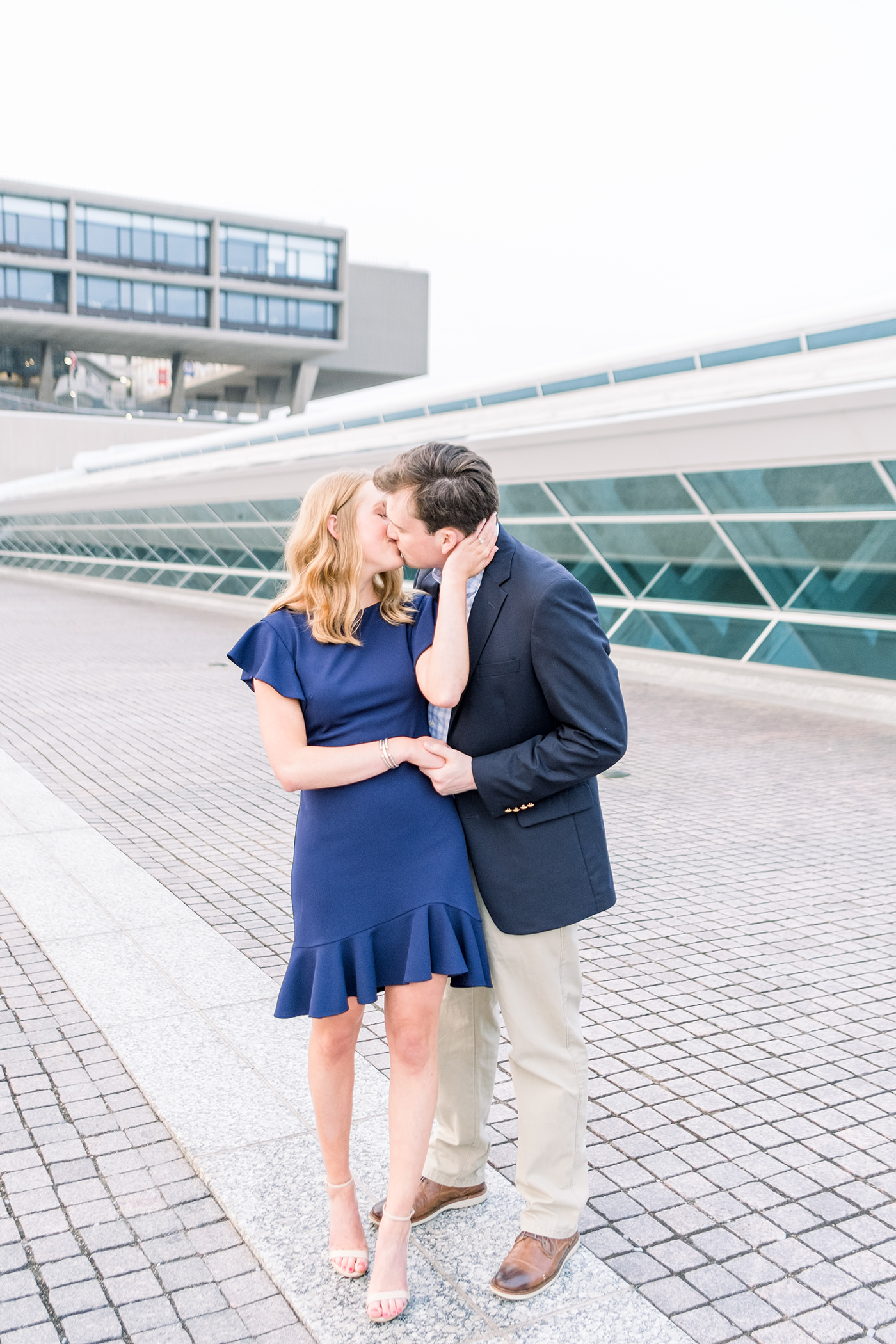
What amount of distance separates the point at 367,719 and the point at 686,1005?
7.91 ft

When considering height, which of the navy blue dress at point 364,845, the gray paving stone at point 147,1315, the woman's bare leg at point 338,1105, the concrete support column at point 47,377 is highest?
the concrete support column at point 47,377

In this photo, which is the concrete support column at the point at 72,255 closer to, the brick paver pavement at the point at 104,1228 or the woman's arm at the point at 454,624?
the brick paver pavement at the point at 104,1228

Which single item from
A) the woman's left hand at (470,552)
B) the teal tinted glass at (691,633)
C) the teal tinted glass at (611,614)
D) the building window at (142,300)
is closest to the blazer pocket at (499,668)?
the woman's left hand at (470,552)

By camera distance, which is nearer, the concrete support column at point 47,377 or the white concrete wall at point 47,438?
the white concrete wall at point 47,438

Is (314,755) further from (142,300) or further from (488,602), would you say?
(142,300)

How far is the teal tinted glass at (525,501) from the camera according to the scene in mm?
15469

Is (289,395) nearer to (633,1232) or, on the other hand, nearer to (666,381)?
(666,381)

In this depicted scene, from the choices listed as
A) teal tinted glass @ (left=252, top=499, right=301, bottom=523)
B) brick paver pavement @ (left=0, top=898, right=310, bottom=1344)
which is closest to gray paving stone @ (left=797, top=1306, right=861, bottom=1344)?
brick paver pavement @ (left=0, top=898, right=310, bottom=1344)

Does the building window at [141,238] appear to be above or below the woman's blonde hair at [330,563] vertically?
above

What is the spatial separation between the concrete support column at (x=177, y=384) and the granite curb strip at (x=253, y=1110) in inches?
2694

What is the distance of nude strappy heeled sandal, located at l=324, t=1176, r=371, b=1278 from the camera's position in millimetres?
2641

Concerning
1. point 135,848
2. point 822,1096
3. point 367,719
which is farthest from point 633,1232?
point 135,848

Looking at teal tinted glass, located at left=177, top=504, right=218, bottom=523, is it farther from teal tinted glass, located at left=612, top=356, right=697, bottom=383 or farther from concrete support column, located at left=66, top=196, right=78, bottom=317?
concrete support column, located at left=66, top=196, right=78, bottom=317

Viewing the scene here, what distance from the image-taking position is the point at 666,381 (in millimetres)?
12812
